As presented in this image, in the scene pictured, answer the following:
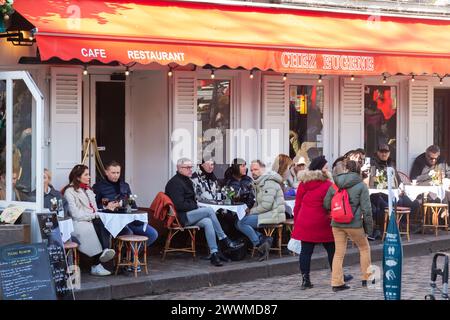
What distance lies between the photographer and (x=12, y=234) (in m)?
9.63

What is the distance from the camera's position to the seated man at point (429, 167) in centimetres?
1534

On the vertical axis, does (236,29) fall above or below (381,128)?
above

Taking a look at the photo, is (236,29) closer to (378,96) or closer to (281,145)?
(281,145)

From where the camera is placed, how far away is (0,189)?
1056 centimetres

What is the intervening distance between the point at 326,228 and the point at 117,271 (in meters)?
2.68

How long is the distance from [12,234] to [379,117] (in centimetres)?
849

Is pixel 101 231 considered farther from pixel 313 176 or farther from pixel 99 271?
pixel 313 176

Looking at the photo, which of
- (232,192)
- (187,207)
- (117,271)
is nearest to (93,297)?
(117,271)

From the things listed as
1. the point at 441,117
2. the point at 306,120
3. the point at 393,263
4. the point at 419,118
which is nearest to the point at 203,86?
the point at 306,120

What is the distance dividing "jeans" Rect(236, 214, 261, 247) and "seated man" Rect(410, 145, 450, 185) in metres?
3.98

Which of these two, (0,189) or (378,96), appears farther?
(378,96)

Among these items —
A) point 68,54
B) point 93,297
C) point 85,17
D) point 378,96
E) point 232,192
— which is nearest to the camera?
point 93,297

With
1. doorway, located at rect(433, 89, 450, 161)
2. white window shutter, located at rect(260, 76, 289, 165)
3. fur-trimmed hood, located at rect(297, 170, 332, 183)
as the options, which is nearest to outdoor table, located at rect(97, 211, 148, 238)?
fur-trimmed hood, located at rect(297, 170, 332, 183)

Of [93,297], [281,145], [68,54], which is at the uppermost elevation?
[68,54]
